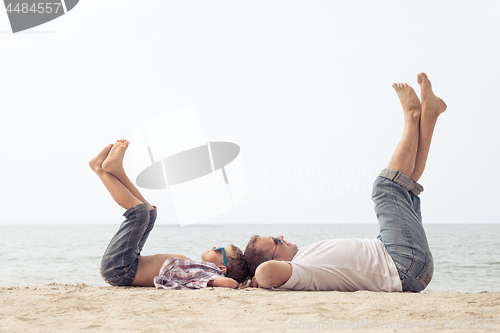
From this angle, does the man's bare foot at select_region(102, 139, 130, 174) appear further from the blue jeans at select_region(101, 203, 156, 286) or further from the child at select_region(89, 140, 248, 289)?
the blue jeans at select_region(101, 203, 156, 286)

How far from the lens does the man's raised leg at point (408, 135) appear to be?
3033mm

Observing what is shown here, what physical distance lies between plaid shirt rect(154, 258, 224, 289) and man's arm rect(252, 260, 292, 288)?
44 centimetres

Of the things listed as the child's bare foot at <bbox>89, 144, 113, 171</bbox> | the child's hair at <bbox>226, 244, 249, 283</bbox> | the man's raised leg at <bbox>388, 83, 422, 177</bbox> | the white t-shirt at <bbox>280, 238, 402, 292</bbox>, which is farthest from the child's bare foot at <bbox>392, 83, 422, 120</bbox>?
the child's bare foot at <bbox>89, 144, 113, 171</bbox>

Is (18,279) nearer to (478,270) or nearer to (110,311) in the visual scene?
(110,311)

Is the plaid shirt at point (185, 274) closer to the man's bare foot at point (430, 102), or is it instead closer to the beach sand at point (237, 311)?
the beach sand at point (237, 311)

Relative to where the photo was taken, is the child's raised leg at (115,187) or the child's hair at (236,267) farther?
the child's hair at (236,267)

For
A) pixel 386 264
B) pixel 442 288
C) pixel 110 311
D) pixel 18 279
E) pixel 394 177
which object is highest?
pixel 394 177

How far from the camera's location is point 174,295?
265 cm

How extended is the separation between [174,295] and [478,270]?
11115 millimetres

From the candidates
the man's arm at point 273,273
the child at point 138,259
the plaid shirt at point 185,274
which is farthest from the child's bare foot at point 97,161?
the man's arm at point 273,273

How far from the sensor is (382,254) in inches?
115

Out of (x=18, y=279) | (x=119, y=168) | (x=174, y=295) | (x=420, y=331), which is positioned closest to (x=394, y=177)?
(x=420, y=331)

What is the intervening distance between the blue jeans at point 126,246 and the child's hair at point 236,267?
0.74 meters

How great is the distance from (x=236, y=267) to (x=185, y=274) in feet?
1.36
